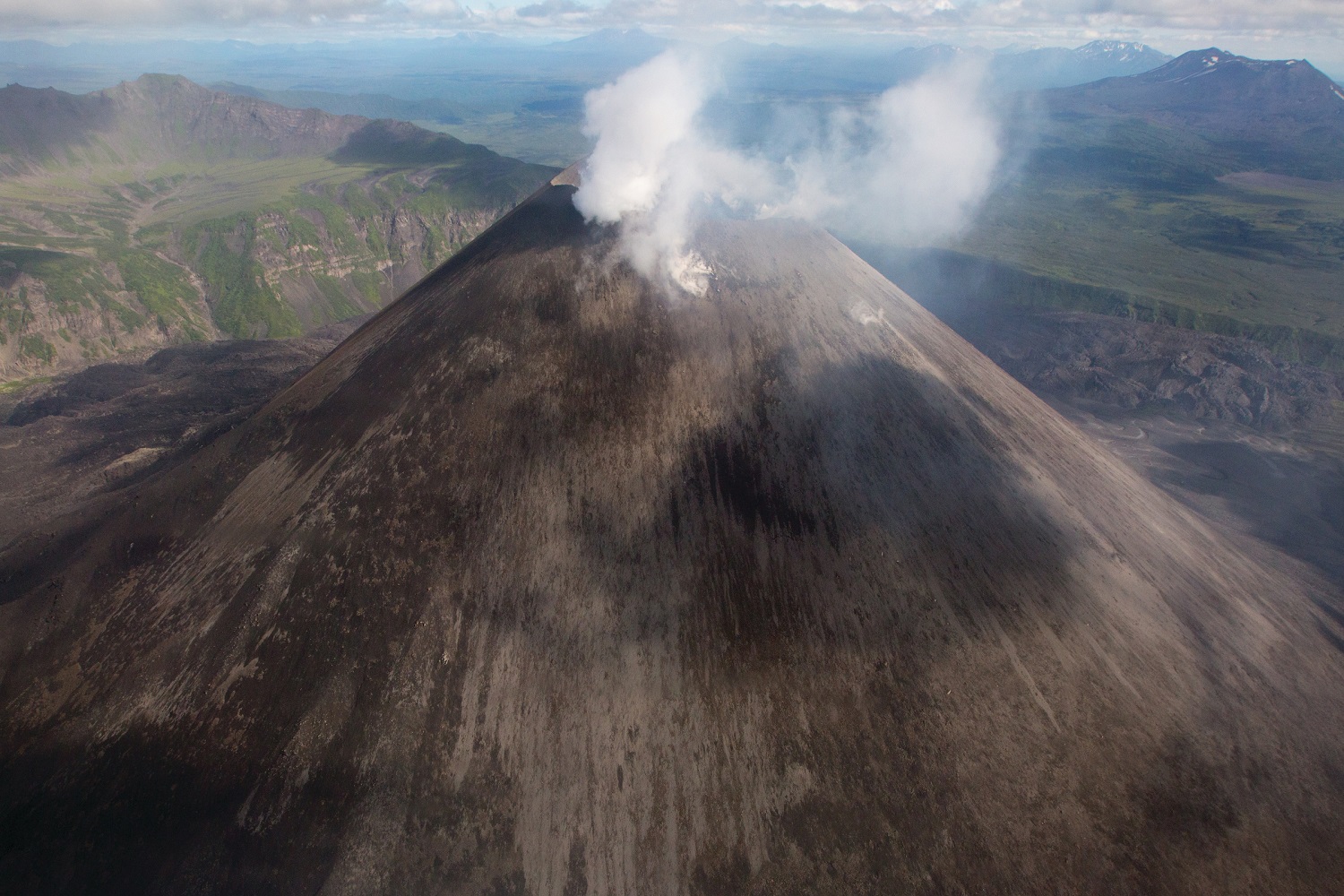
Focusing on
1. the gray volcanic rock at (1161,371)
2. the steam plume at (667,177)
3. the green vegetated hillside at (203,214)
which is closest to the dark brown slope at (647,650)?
the steam plume at (667,177)

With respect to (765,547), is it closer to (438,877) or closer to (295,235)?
(438,877)

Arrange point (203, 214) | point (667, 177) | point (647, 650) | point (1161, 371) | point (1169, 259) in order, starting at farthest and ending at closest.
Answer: point (1169, 259)
point (203, 214)
point (1161, 371)
point (667, 177)
point (647, 650)

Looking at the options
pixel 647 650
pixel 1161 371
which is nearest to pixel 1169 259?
pixel 1161 371

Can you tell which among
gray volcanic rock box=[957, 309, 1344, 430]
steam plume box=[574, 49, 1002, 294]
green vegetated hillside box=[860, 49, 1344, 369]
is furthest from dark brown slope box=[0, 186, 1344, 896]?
green vegetated hillside box=[860, 49, 1344, 369]

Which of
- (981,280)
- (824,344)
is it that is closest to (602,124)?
(824,344)

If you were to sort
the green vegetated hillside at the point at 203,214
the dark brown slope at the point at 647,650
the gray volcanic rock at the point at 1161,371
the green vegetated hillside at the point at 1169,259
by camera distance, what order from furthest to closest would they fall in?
the green vegetated hillside at the point at 1169,259 < the green vegetated hillside at the point at 203,214 < the gray volcanic rock at the point at 1161,371 < the dark brown slope at the point at 647,650

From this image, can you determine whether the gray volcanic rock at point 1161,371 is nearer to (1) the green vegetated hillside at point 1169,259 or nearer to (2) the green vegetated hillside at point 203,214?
(1) the green vegetated hillside at point 1169,259

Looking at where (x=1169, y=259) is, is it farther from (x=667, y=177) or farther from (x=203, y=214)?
(x=203, y=214)
